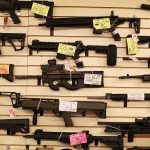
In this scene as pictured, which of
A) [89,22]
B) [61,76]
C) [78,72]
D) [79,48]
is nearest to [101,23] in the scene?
[89,22]

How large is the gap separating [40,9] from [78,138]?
1.26 meters

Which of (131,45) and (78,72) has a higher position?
(131,45)

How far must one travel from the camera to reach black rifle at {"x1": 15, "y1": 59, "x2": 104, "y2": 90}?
11.1ft

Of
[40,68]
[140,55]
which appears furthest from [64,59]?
[140,55]

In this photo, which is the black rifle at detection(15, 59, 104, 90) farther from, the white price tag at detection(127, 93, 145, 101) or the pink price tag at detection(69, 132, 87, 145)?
the pink price tag at detection(69, 132, 87, 145)

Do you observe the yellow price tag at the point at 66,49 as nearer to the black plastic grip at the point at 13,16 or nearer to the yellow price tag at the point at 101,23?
the yellow price tag at the point at 101,23

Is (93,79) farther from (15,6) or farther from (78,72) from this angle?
(15,6)

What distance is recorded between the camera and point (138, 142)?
348 cm

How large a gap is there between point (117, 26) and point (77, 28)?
0.38 m

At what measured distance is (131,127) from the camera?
3404 millimetres

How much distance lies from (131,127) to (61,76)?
0.80m

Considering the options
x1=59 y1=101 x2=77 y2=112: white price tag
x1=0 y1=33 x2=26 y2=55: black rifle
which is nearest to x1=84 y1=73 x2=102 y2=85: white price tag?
x1=59 y1=101 x2=77 y2=112: white price tag

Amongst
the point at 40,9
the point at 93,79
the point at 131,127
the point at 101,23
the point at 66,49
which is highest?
the point at 40,9

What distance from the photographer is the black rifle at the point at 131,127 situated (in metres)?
3.39
